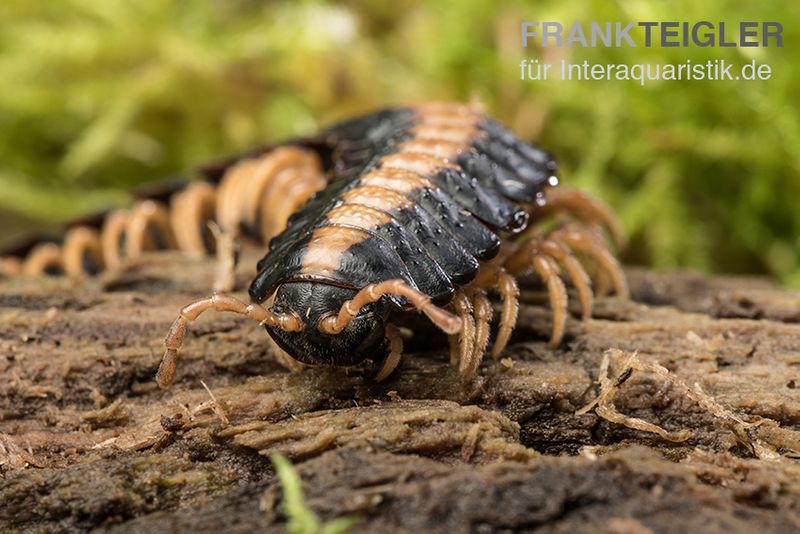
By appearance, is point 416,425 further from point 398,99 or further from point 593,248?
point 398,99

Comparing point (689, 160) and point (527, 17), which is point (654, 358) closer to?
point (689, 160)

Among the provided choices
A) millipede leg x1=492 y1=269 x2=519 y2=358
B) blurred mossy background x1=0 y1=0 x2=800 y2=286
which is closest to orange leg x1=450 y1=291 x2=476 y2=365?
millipede leg x1=492 y1=269 x2=519 y2=358

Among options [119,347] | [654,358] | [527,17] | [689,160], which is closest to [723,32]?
[689,160]

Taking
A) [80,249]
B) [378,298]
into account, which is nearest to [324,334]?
[378,298]

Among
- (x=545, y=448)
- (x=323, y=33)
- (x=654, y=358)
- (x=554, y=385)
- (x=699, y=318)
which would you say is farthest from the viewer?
(x=323, y=33)

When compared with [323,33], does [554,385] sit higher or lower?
lower

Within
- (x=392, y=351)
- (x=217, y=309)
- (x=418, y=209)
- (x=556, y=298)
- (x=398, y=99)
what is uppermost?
(x=398, y=99)

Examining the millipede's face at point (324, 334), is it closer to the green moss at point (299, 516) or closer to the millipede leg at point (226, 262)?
the green moss at point (299, 516)

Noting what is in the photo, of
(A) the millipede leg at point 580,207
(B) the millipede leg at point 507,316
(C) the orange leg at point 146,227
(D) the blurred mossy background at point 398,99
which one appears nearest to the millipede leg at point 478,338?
(B) the millipede leg at point 507,316
